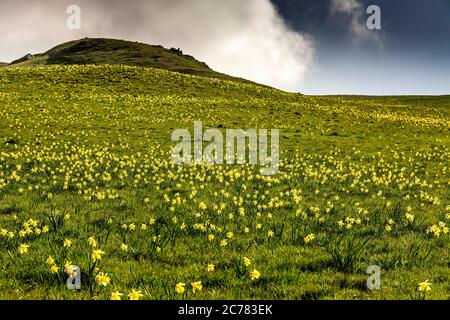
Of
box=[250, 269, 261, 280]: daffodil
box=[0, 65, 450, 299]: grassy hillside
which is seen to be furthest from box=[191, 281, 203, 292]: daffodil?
box=[250, 269, 261, 280]: daffodil

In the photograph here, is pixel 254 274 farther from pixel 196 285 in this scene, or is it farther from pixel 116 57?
pixel 116 57

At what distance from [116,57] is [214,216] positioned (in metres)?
111

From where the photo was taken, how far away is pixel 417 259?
8.30m

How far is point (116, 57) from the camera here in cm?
11375

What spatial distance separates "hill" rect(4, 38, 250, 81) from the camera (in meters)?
105

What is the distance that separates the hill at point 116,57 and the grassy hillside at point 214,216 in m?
77.1

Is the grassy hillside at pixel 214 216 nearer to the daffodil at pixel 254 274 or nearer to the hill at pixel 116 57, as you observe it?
the daffodil at pixel 254 274

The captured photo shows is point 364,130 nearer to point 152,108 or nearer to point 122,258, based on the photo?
point 152,108

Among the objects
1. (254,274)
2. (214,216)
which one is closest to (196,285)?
(254,274)

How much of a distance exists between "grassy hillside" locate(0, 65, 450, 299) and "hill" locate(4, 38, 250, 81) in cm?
7709

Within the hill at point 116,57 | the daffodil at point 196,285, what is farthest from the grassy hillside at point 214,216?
the hill at point 116,57

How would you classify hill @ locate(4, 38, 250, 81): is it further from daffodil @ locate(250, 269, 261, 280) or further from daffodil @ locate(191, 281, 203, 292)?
daffodil @ locate(191, 281, 203, 292)

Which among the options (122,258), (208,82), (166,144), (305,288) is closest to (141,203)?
(122,258)

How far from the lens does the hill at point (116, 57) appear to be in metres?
105
